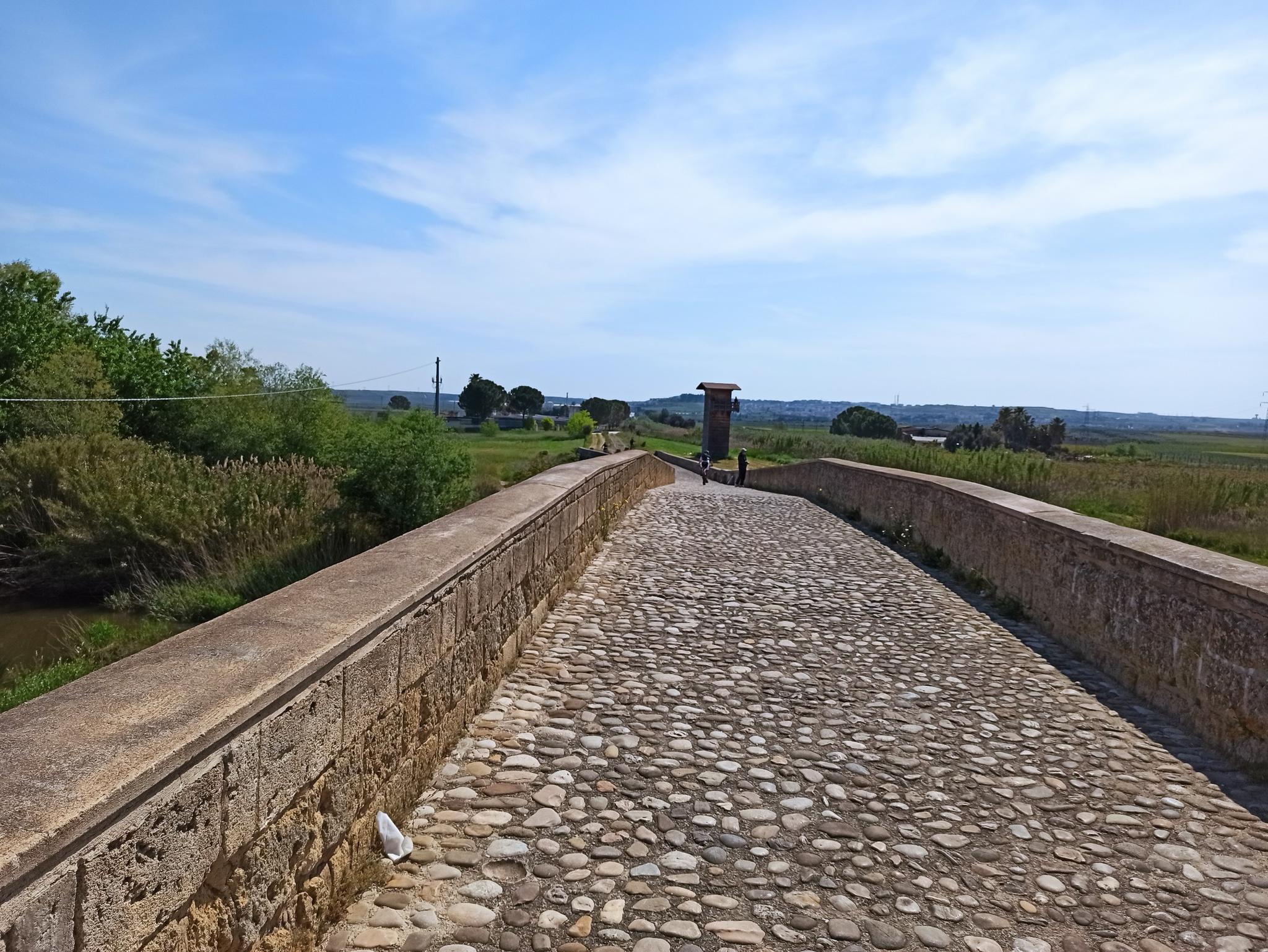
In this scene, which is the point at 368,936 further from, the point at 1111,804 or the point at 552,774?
the point at 1111,804

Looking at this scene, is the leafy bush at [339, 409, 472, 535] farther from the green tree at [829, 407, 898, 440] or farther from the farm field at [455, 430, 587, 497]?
the green tree at [829, 407, 898, 440]

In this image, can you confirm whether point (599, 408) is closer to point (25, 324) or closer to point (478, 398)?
point (478, 398)

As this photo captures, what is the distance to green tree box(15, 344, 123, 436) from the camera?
2059 cm

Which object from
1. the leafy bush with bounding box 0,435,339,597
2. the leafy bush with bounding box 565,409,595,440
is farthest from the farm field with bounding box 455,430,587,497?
the leafy bush with bounding box 0,435,339,597

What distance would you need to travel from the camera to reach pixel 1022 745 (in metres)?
4.29

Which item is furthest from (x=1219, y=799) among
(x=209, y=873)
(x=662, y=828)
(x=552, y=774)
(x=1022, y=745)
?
(x=209, y=873)

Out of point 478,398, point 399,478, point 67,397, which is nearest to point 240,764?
point 399,478

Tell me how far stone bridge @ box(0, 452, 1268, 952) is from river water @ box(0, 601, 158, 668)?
790 cm

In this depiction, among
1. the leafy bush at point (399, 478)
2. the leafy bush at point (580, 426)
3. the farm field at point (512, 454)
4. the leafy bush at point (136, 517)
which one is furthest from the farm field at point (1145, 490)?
the leafy bush at point (580, 426)

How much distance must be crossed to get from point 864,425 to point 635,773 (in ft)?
264

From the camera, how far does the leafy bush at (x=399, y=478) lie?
42.8 feet

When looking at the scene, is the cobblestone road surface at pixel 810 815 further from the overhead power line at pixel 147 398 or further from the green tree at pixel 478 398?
the green tree at pixel 478 398

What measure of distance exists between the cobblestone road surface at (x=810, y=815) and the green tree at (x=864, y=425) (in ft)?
240

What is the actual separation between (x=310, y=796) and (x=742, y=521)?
10359 mm
